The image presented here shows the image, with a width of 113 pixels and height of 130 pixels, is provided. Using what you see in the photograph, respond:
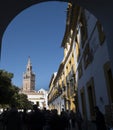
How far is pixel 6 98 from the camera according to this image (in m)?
35.0

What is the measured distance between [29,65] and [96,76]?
6308 inches

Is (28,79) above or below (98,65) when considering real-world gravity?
above

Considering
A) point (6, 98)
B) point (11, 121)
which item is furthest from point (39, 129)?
point (6, 98)

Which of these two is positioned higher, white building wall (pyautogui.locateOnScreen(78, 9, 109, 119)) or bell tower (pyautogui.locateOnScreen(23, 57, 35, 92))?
bell tower (pyautogui.locateOnScreen(23, 57, 35, 92))

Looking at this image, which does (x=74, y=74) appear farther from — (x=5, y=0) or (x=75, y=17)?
(x=5, y=0)

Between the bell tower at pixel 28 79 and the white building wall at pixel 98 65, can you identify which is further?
the bell tower at pixel 28 79

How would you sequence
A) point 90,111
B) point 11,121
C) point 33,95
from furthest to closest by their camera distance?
1. point 33,95
2. point 90,111
3. point 11,121

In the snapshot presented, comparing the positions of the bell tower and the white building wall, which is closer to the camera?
the white building wall

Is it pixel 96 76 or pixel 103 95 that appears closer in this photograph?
pixel 103 95

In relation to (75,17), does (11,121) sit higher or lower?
lower

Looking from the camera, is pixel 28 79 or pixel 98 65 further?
pixel 28 79

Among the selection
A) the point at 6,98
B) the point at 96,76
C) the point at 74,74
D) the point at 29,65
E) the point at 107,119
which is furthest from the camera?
the point at 29,65

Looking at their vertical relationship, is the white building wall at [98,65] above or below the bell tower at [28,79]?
below

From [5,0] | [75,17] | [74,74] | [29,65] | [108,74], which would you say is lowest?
[108,74]
